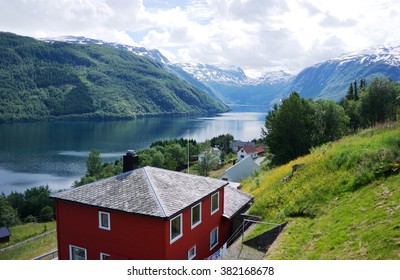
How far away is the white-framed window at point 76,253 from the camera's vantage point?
613 inches

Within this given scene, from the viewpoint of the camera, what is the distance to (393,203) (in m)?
10.5

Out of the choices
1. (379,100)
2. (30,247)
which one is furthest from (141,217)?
(379,100)

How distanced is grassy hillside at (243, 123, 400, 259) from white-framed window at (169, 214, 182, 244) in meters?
3.99

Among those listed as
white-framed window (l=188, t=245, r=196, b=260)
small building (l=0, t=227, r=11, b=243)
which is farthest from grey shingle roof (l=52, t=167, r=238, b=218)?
small building (l=0, t=227, r=11, b=243)

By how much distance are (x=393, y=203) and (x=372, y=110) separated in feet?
124

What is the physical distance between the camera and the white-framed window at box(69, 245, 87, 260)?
15.6m

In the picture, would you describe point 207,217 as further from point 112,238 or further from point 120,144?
point 120,144

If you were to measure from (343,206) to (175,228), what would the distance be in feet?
21.0

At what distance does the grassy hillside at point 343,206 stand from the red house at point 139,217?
368 centimetres

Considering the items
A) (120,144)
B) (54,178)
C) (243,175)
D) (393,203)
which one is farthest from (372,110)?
(120,144)

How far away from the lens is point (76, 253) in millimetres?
15828

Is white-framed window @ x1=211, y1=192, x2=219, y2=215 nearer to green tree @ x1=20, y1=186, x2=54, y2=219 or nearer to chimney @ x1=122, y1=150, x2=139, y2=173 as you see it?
chimney @ x1=122, y1=150, x2=139, y2=173

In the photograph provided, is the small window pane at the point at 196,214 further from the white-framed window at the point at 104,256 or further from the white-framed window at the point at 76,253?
the white-framed window at the point at 76,253

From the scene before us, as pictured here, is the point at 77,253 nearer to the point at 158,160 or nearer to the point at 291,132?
the point at 291,132
